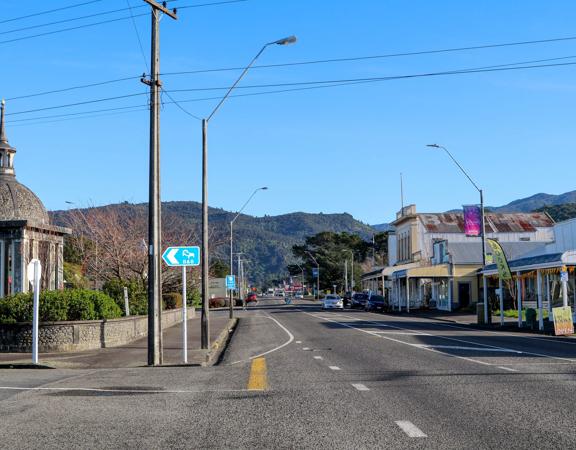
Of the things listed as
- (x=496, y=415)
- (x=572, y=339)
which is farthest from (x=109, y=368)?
(x=572, y=339)

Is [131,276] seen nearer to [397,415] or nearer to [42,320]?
[42,320]

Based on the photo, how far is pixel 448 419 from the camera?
901 centimetres

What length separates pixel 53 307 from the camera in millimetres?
22219

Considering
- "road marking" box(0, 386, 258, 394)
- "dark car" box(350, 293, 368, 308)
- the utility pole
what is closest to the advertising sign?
the utility pole

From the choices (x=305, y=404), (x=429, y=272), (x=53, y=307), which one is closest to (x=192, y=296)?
(x=429, y=272)

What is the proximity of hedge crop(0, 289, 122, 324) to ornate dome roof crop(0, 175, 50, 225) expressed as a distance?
9334mm

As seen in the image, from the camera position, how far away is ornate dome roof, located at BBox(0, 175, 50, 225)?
103 feet

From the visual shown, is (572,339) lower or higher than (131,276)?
lower

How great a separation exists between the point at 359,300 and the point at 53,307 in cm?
5407

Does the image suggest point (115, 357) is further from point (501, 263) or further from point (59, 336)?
point (501, 263)

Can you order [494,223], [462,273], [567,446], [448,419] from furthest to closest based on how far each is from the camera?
[494,223] → [462,273] → [448,419] → [567,446]

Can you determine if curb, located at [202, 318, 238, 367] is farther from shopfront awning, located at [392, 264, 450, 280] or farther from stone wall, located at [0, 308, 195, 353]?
shopfront awning, located at [392, 264, 450, 280]

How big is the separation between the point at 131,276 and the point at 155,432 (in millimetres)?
38481

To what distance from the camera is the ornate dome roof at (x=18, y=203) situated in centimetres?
3145
